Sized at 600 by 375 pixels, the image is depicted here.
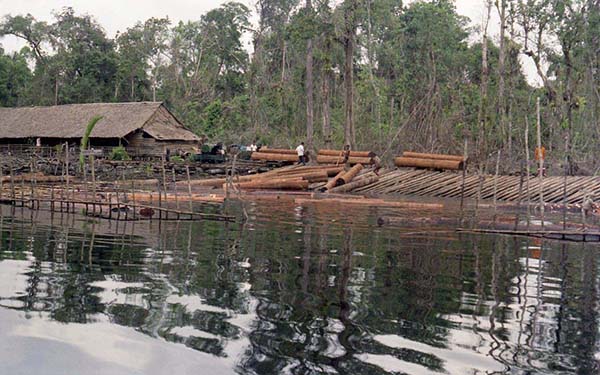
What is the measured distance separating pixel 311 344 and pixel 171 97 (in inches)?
1977

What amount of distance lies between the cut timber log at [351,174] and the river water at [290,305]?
15356mm

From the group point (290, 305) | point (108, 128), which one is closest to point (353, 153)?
point (108, 128)

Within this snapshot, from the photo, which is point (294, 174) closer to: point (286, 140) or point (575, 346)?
point (286, 140)

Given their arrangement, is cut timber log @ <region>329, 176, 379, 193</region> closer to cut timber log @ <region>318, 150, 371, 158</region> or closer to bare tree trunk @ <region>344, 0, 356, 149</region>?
cut timber log @ <region>318, 150, 371, 158</region>

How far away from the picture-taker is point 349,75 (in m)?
35.8

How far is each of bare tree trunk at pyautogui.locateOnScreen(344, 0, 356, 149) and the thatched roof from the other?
36.6ft

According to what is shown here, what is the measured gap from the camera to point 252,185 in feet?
94.8

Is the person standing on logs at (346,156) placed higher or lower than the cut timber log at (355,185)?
higher

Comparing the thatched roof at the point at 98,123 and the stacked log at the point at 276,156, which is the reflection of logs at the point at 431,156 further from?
the thatched roof at the point at 98,123

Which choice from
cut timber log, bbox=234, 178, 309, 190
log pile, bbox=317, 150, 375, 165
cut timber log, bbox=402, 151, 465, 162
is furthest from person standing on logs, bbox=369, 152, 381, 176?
cut timber log, bbox=234, 178, 309, 190

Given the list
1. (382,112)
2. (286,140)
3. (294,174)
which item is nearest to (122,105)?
(286,140)

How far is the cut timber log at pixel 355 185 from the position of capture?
95.3 ft

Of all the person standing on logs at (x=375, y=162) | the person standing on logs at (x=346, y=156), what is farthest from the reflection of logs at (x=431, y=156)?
the person standing on logs at (x=346, y=156)

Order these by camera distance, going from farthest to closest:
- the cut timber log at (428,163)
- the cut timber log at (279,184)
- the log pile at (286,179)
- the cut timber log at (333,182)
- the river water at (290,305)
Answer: the cut timber log at (428,163), the cut timber log at (333,182), the log pile at (286,179), the cut timber log at (279,184), the river water at (290,305)
